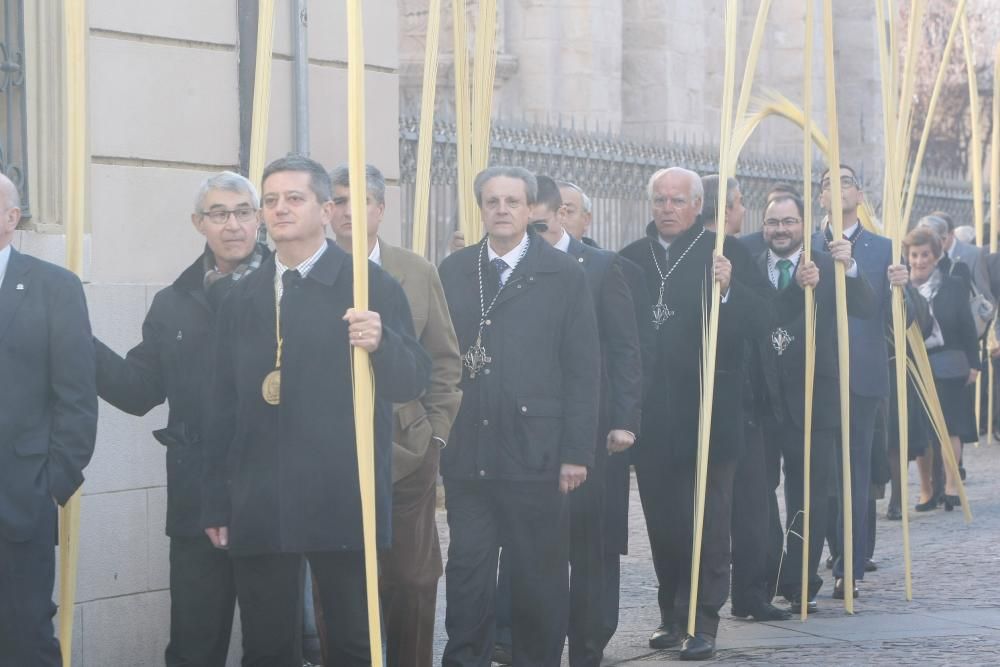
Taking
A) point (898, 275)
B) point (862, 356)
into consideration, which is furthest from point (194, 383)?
point (862, 356)

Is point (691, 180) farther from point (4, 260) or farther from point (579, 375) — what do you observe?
point (4, 260)

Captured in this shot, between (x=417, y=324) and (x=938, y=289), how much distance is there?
6630 millimetres

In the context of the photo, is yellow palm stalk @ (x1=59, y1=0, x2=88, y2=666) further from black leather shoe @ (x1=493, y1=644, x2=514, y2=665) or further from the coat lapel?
black leather shoe @ (x1=493, y1=644, x2=514, y2=665)

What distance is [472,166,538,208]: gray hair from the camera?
20.2ft

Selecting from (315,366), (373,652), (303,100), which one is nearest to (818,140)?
(303,100)

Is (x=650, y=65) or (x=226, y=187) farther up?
(x=650, y=65)

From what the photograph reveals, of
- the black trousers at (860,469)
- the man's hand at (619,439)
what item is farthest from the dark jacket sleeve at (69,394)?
the black trousers at (860,469)

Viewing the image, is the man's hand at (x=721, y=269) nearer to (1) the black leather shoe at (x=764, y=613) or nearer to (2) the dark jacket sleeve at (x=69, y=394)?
(1) the black leather shoe at (x=764, y=613)

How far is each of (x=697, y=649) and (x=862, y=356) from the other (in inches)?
87.6

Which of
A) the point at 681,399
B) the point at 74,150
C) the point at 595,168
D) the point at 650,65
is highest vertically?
the point at 650,65

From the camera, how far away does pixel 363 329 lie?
14.3ft

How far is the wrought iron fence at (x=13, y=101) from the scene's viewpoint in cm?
628

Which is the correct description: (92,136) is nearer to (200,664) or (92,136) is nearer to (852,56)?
(200,664)

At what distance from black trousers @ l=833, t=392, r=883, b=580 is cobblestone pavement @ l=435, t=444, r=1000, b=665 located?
0.52 feet
